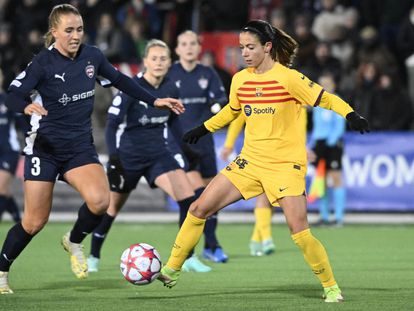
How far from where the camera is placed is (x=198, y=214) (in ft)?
29.5

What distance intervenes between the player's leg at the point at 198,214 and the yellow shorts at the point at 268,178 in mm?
73

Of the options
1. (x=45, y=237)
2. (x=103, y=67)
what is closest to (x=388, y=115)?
(x=45, y=237)

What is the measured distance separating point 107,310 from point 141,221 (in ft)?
31.0

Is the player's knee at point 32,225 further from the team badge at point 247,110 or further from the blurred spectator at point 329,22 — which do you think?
the blurred spectator at point 329,22

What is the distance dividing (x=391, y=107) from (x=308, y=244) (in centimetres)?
1061

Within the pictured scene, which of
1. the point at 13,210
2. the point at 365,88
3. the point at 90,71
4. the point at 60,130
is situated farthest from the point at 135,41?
the point at 60,130

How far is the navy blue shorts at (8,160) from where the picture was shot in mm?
15367

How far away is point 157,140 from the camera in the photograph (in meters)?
11.2

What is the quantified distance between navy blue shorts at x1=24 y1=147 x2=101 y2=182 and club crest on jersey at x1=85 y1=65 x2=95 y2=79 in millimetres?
640

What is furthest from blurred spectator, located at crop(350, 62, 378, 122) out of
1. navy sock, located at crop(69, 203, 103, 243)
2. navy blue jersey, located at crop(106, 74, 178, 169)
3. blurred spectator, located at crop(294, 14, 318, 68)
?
navy sock, located at crop(69, 203, 103, 243)

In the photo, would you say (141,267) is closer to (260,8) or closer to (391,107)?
(391,107)

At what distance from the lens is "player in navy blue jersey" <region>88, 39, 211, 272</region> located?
36.4ft

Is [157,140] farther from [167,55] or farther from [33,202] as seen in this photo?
[33,202]

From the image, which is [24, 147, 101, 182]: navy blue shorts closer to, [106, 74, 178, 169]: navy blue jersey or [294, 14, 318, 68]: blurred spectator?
[106, 74, 178, 169]: navy blue jersey
